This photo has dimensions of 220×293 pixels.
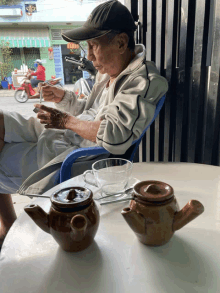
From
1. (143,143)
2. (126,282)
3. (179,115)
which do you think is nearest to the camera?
(126,282)

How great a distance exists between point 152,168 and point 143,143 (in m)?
1.25

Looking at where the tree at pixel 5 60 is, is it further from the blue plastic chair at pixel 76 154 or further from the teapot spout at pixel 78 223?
the teapot spout at pixel 78 223

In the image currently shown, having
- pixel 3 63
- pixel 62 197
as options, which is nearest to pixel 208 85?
pixel 62 197

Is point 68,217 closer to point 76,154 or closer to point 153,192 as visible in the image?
point 153,192

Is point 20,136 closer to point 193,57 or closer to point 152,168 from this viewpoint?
point 152,168

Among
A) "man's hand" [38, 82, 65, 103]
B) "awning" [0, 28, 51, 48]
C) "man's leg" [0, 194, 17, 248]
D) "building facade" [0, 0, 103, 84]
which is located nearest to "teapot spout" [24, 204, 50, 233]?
"man's leg" [0, 194, 17, 248]

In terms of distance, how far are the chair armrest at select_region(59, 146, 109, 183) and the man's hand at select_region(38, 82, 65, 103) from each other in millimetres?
709

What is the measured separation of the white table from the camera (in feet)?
1.32

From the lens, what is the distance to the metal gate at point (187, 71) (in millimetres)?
1176

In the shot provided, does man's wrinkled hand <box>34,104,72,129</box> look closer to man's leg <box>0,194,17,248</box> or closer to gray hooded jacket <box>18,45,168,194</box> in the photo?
gray hooded jacket <box>18,45,168,194</box>

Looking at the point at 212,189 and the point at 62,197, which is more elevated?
the point at 62,197

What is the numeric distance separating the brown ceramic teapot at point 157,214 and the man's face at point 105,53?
37.8 inches

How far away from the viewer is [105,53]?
3.99 feet

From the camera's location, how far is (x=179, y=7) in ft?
4.51
